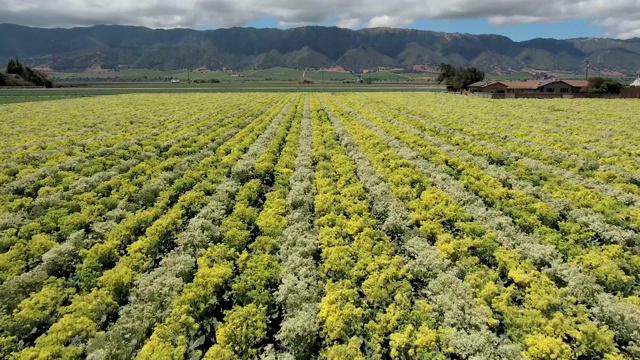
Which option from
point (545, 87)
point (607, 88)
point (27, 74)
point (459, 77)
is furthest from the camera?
point (27, 74)

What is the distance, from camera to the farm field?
26.7 ft

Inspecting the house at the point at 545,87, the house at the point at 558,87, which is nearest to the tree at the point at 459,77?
the house at the point at 545,87

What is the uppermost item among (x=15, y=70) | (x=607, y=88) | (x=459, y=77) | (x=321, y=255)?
(x=15, y=70)

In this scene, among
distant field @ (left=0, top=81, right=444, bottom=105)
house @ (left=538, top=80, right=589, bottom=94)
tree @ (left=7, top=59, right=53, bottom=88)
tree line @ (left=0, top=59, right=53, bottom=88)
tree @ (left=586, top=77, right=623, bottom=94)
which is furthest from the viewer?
tree @ (left=7, top=59, right=53, bottom=88)

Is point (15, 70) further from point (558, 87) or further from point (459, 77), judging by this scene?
point (558, 87)

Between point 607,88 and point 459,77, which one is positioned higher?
point 459,77

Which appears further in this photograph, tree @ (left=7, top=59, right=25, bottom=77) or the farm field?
tree @ (left=7, top=59, right=25, bottom=77)

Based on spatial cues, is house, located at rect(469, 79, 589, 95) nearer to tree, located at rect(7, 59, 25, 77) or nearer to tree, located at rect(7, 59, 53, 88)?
tree, located at rect(7, 59, 53, 88)

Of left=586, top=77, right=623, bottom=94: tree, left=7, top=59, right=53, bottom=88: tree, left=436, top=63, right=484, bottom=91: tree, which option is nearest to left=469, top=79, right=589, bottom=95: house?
left=586, top=77, right=623, bottom=94: tree

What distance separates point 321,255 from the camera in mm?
11430

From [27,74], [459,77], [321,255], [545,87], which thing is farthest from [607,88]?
[27,74]

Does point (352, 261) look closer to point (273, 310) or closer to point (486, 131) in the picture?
point (273, 310)

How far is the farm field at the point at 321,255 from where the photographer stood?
8125mm

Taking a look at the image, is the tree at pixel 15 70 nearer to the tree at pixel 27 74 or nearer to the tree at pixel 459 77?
the tree at pixel 27 74
